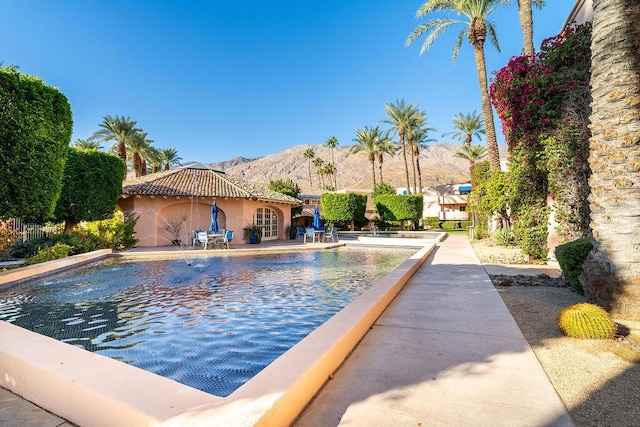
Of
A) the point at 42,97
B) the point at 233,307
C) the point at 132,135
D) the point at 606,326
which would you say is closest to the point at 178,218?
the point at 42,97

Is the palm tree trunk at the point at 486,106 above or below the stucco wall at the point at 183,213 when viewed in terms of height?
above

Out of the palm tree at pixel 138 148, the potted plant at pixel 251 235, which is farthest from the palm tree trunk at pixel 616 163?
the palm tree at pixel 138 148

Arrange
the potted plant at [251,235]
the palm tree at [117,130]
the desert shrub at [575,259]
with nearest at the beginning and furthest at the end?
the desert shrub at [575,259]
the potted plant at [251,235]
the palm tree at [117,130]

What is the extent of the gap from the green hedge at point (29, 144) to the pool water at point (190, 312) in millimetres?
2526

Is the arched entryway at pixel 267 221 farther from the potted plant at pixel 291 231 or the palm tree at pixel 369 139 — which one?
the palm tree at pixel 369 139

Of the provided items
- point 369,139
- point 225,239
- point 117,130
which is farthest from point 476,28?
point 117,130

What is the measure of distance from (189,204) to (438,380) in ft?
70.6

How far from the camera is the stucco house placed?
20.8 meters

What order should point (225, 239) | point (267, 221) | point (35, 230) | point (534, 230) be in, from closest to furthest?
point (534, 230) < point (225, 239) < point (35, 230) < point (267, 221)

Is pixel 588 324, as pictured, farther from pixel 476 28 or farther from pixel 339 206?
pixel 339 206

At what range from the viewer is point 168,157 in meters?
50.3

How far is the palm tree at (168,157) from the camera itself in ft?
163

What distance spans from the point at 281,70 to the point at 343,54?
9.06 meters

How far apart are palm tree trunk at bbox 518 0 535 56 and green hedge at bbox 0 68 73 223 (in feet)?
64.4
